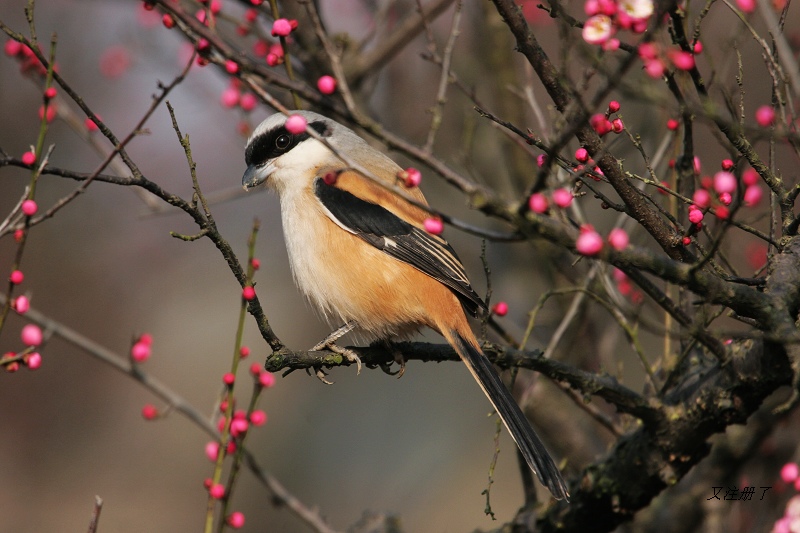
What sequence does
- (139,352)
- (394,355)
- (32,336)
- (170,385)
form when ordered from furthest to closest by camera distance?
(170,385) → (394,355) → (139,352) → (32,336)

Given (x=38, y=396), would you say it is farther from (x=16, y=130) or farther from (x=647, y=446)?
(x=647, y=446)

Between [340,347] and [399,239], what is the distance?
534mm

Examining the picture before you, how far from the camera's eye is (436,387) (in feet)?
30.1

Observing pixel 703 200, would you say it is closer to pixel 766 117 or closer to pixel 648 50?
pixel 766 117

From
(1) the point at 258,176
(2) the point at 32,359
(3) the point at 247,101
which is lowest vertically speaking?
(2) the point at 32,359

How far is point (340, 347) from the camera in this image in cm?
320

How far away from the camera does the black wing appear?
10.7ft

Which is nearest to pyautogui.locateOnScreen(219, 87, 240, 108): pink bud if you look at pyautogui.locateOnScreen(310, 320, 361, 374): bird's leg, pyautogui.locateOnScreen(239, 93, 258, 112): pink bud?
pyautogui.locateOnScreen(239, 93, 258, 112): pink bud

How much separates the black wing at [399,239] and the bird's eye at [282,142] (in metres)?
0.41

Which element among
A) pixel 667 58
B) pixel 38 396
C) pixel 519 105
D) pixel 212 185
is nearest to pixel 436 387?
pixel 212 185

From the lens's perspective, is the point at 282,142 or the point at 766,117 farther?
the point at 282,142

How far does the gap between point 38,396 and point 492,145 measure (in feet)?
19.2

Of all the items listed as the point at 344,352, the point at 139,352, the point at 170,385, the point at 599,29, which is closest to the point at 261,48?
the point at 344,352

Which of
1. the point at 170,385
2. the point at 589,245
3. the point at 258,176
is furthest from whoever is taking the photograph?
the point at 170,385
